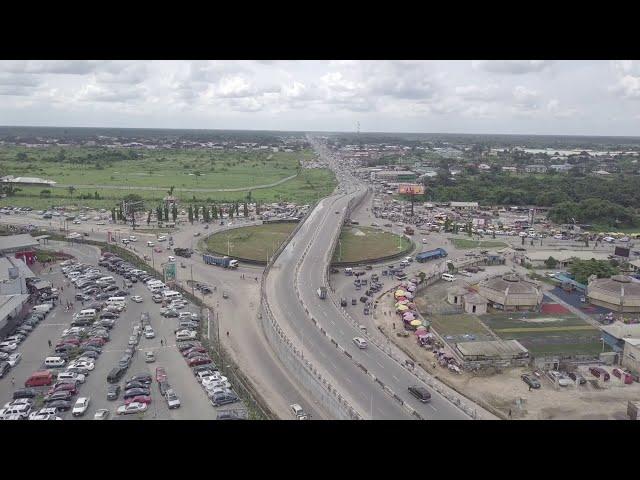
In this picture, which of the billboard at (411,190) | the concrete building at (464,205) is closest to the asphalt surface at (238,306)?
the concrete building at (464,205)

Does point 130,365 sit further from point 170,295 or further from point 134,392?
point 170,295

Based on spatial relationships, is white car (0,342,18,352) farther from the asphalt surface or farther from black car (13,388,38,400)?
the asphalt surface

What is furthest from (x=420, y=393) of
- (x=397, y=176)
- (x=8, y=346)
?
(x=397, y=176)

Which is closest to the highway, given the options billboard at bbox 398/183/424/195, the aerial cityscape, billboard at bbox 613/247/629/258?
the aerial cityscape

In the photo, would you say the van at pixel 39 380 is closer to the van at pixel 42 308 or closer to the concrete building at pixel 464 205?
the van at pixel 42 308

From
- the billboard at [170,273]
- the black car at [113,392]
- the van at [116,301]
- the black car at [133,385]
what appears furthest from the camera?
the billboard at [170,273]
